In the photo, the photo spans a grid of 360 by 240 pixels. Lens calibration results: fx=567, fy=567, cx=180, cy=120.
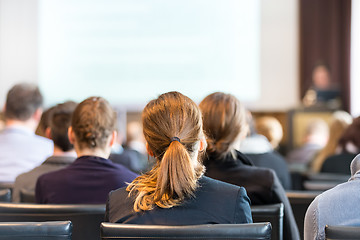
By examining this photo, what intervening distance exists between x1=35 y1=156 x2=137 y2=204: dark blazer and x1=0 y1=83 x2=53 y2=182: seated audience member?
97 cm

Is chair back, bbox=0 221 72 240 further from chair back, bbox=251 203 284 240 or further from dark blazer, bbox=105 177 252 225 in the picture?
chair back, bbox=251 203 284 240

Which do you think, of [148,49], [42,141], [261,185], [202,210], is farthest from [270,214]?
[148,49]

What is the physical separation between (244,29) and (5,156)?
6120 millimetres

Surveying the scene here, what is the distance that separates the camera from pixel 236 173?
2328mm

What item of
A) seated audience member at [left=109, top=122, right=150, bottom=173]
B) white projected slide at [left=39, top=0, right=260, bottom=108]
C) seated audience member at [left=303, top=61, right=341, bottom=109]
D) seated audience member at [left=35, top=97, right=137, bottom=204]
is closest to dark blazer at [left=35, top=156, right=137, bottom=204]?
seated audience member at [left=35, top=97, right=137, bottom=204]

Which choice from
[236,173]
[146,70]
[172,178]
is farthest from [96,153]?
[146,70]

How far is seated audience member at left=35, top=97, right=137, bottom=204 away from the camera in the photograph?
226cm

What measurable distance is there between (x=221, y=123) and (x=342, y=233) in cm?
113

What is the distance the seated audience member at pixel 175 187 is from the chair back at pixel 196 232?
0.59 feet

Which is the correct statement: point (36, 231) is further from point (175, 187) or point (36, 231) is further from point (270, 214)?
point (270, 214)

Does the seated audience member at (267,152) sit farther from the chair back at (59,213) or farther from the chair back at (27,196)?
the chair back at (59,213)

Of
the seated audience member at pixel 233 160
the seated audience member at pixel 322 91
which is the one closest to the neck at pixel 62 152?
the seated audience member at pixel 233 160

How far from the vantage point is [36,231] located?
57.1 inches

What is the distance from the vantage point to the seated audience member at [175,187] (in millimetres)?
1604
